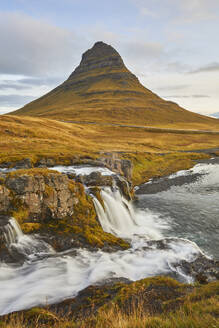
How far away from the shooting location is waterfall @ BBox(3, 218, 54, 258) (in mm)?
14047

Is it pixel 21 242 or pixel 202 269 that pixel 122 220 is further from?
pixel 21 242

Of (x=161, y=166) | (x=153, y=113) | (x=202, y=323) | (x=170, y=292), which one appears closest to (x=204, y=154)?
(x=161, y=166)

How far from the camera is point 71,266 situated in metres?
13.7

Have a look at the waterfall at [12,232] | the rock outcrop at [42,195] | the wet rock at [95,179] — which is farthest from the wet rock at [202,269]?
the wet rock at [95,179]

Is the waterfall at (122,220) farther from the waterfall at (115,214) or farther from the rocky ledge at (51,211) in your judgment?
the rocky ledge at (51,211)

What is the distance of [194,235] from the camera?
21.0 meters

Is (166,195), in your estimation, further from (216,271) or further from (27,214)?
(27,214)

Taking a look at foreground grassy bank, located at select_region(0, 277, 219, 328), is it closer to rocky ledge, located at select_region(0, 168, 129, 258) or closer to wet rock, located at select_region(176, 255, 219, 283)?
wet rock, located at select_region(176, 255, 219, 283)

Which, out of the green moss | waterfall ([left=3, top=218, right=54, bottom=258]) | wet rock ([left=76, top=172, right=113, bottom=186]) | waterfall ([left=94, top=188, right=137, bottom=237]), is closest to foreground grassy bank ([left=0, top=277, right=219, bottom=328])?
waterfall ([left=3, top=218, right=54, bottom=258])

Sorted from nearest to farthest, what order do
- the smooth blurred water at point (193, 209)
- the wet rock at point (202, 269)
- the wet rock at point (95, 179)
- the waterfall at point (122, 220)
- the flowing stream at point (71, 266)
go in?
the flowing stream at point (71, 266)
the wet rock at point (202, 269)
the smooth blurred water at point (193, 209)
the waterfall at point (122, 220)
the wet rock at point (95, 179)

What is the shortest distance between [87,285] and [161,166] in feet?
150

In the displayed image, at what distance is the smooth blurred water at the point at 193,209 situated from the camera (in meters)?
20.6

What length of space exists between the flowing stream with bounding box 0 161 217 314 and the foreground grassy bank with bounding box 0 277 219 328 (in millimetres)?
1478

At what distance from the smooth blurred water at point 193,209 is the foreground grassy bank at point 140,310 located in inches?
343
